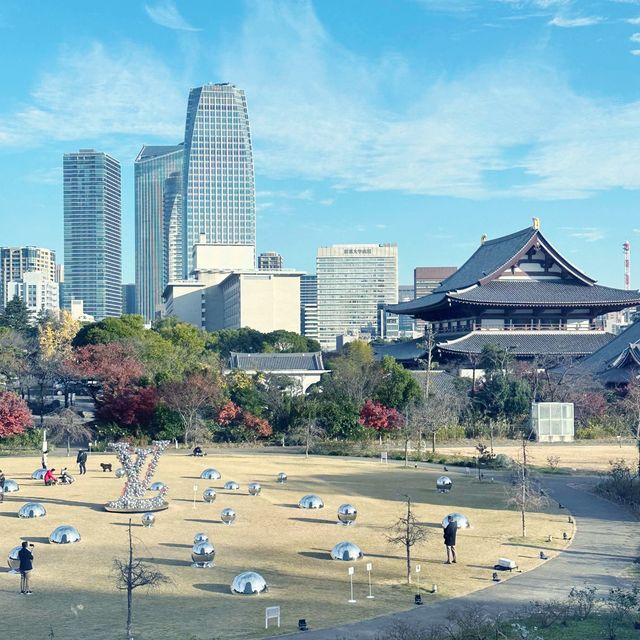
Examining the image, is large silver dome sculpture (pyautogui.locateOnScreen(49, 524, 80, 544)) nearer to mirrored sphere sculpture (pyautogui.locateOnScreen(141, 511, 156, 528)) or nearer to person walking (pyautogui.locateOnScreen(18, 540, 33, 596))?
mirrored sphere sculpture (pyautogui.locateOnScreen(141, 511, 156, 528))

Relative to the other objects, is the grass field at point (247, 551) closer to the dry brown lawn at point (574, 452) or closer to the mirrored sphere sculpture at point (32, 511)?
the mirrored sphere sculpture at point (32, 511)

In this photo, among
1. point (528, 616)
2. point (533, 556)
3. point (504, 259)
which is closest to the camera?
point (528, 616)

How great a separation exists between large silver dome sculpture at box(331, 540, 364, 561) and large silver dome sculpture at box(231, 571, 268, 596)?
3.85 metres

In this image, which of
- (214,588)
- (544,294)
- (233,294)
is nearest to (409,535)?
(214,588)

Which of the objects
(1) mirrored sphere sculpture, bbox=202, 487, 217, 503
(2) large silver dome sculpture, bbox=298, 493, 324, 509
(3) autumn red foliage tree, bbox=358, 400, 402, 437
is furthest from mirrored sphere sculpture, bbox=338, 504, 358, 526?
(3) autumn red foliage tree, bbox=358, 400, 402, 437

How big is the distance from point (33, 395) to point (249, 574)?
6701cm

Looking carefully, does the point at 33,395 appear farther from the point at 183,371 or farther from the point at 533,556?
the point at 533,556

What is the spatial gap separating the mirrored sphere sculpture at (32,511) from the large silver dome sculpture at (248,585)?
12.8 metres

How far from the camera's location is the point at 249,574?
21.1 meters

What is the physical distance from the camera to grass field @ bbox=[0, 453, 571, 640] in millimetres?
19141

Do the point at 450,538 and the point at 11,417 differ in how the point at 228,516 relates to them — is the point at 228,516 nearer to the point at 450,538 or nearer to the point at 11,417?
the point at 450,538

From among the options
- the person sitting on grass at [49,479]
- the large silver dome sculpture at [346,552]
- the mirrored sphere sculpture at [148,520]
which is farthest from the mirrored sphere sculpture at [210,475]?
the large silver dome sculpture at [346,552]

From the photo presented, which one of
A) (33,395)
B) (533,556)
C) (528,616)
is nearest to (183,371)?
(33,395)

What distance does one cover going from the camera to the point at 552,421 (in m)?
59.1
